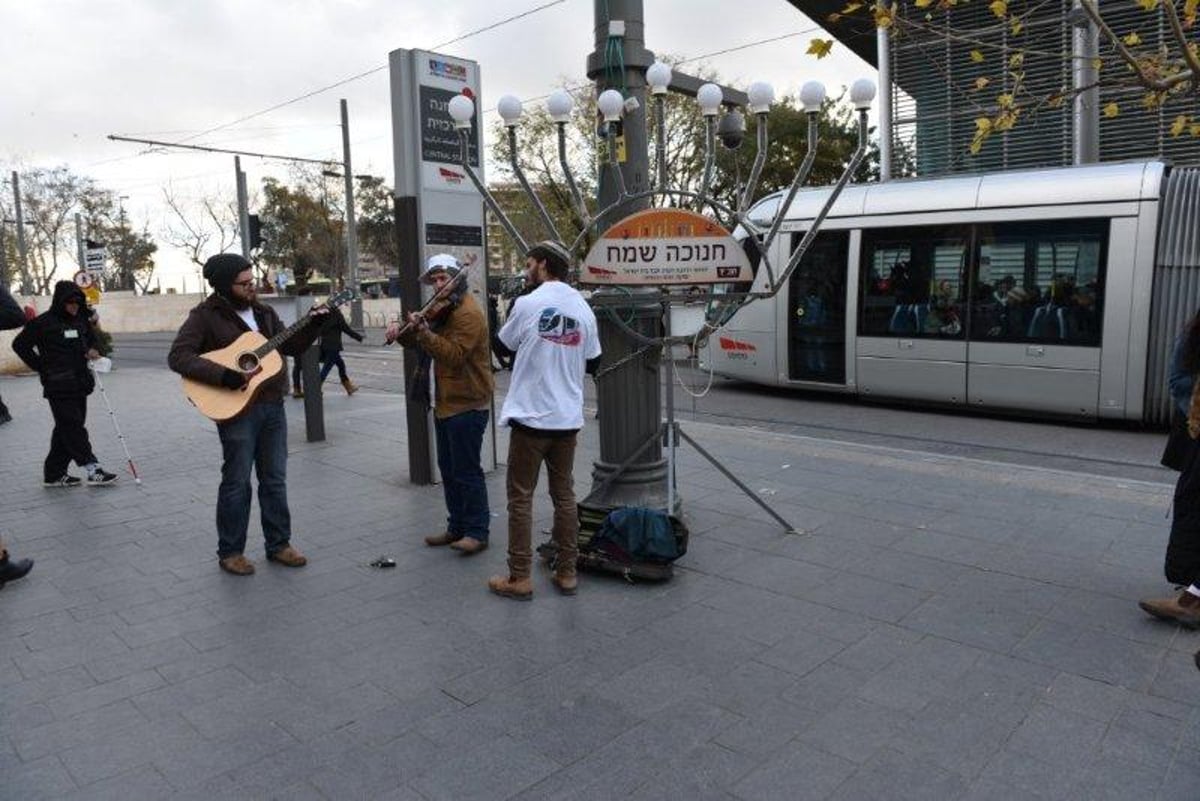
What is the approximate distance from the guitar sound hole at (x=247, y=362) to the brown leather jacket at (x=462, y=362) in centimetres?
101

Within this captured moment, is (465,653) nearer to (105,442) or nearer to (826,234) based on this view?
(105,442)

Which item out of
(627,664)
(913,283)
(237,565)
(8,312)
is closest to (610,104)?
(627,664)

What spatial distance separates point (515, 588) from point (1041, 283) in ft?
27.4

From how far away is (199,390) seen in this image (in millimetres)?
4965

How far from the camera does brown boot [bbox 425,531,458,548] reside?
221 inches

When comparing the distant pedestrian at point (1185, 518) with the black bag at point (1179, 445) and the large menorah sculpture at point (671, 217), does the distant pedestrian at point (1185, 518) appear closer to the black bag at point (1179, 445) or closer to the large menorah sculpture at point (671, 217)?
the black bag at point (1179, 445)

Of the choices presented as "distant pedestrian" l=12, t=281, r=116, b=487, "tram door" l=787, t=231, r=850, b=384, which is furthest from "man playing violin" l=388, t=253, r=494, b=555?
"tram door" l=787, t=231, r=850, b=384

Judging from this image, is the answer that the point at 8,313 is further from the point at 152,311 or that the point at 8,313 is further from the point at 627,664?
the point at 152,311

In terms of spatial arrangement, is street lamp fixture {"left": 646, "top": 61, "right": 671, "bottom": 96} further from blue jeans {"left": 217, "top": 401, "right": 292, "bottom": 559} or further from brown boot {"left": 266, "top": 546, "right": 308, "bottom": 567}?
brown boot {"left": 266, "top": 546, "right": 308, "bottom": 567}

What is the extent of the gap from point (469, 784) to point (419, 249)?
16.1 feet

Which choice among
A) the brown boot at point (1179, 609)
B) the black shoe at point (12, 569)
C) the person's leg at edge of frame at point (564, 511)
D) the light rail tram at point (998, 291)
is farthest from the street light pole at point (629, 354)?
the light rail tram at point (998, 291)

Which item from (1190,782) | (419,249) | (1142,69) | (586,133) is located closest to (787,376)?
(419,249)

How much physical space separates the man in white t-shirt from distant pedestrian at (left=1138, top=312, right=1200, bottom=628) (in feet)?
9.11

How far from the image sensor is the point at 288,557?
524 cm
